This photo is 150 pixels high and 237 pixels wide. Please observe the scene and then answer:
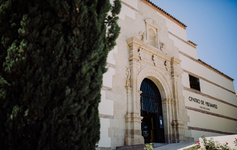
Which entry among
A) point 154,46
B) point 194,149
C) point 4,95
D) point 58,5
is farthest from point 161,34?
point 4,95

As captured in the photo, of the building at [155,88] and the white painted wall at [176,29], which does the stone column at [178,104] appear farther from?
the white painted wall at [176,29]

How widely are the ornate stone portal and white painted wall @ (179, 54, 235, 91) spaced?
1.67 m

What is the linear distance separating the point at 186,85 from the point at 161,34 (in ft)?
10.4

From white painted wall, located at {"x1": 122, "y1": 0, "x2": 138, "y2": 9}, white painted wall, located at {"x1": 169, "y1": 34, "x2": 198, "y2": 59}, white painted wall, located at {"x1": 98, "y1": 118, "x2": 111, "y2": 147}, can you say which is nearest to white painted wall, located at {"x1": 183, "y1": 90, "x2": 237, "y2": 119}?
white painted wall, located at {"x1": 169, "y1": 34, "x2": 198, "y2": 59}

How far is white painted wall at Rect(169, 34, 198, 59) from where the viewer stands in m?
11.4

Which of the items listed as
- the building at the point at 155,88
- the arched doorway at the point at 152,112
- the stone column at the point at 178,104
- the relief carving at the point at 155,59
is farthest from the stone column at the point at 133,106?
the stone column at the point at 178,104

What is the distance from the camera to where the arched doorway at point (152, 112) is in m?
8.78

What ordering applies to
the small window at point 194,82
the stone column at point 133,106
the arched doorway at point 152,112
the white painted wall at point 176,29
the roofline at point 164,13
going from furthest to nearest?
the small window at point 194,82 → the white painted wall at point 176,29 → the roofline at point 164,13 → the arched doorway at point 152,112 → the stone column at point 133,106

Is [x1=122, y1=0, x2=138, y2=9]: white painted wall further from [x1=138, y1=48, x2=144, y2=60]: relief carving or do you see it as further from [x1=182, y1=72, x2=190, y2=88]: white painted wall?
[x1=182, y1=72, x2=190, y2=88]: white painted wall

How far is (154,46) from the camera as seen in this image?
980cm

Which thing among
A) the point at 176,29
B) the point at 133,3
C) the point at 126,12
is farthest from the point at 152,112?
the point at 176,29

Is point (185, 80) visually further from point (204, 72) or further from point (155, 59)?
point (155, 59)

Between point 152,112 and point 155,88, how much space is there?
3.91 feet

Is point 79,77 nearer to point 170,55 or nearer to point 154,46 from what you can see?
point 154,46
